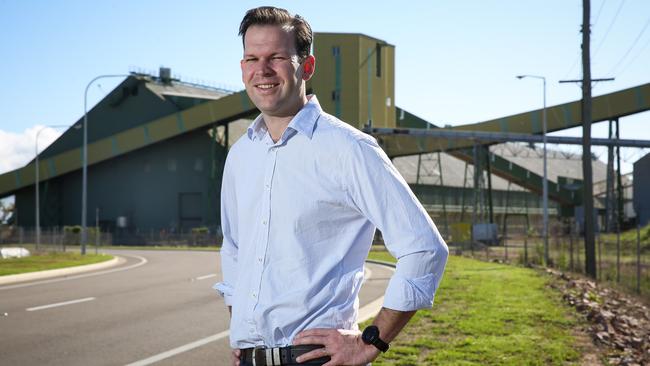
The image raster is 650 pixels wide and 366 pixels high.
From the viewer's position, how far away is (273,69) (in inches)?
112

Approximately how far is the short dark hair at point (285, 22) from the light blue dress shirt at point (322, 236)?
0.88 feet

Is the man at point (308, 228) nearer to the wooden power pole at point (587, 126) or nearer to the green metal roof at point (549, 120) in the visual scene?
the wooden power pole at point (587, 126)

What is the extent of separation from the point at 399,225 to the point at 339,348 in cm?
46

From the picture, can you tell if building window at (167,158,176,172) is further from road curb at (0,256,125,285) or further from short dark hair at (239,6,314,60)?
short dark hair at (239,6,314,60)

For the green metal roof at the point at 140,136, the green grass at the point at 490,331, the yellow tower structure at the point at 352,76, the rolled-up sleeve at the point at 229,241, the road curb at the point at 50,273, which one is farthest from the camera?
the green metal roof at the point at 140,136

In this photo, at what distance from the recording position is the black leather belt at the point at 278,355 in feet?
8.62

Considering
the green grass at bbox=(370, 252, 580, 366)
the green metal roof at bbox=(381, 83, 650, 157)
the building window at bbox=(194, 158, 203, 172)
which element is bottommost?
the green grass at bbox=(370, 252, 580, 366)

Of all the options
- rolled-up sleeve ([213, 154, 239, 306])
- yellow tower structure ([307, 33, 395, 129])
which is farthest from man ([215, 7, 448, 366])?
yellow tower structure ([307, 33, 395, 129])

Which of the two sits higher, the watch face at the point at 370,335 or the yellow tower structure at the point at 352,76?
the yellow tower structure at the point at 352,76

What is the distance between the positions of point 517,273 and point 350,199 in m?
20.0

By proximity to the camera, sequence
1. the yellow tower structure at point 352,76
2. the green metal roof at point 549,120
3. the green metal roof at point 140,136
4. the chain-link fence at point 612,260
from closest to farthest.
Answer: the chain-link fence at point 612,260 → the yellow tower structure at point 352,76 → the green metal roof at point 549,120 → the green metal roof at point 140,136

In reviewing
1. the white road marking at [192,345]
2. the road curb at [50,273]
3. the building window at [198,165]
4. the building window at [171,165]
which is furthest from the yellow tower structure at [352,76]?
the white road marking at [192,345]

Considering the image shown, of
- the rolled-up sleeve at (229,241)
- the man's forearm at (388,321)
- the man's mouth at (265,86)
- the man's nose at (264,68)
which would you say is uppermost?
the man's nose at (264,68)

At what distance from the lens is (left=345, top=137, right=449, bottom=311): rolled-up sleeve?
2.53 metres
